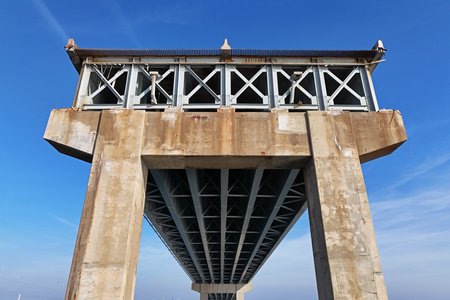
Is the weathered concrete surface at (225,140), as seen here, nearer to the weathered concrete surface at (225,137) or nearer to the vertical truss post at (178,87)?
the weathered concrete surface at (225,137)

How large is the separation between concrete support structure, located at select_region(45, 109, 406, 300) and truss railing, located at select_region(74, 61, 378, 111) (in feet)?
2.13

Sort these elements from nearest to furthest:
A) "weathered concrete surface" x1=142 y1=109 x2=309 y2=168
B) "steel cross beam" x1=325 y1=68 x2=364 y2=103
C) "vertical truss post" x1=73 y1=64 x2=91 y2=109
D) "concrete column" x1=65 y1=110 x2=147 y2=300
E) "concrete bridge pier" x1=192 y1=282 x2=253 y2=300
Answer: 1. "concrete column" x1=65 y1=110 x2=147 y2=300
2. "weathered concrete surface" x1=142 y1=109 x2=309 y2=168
3. "vertical truss post" x1=73 y1=64 x2=91 y2=109
4. "steel cross beam" x1=325 y1=68 x2=364 y2=103
5. "concrete bridge pier" x1=192 y1=282 x2=253 y2=300

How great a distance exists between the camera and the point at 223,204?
608 inches

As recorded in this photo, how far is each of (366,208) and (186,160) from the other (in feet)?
15.1

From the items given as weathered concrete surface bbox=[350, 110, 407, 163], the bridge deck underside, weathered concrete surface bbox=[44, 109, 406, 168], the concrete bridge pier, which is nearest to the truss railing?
weathered concrete surface bbox=[350, 110, 407, 163]

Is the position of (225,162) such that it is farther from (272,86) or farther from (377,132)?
(377,132)

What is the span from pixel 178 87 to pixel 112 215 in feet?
13.9

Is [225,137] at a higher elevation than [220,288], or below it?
higher

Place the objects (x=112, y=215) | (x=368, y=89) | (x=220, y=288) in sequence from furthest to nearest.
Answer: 1. (x=220, y=288)
2. (x=368, y=89)
3. (x=112, y=215)

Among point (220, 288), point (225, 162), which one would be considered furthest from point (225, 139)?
point (220, 288)

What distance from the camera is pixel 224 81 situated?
29.7ft

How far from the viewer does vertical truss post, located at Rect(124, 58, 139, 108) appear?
8672mm

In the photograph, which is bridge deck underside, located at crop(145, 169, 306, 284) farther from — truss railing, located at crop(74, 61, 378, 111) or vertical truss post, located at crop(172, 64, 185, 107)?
vertical truss post, located at crop(172, 64, 185, 107)

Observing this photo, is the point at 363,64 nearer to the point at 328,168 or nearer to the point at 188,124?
the point at 328,168
